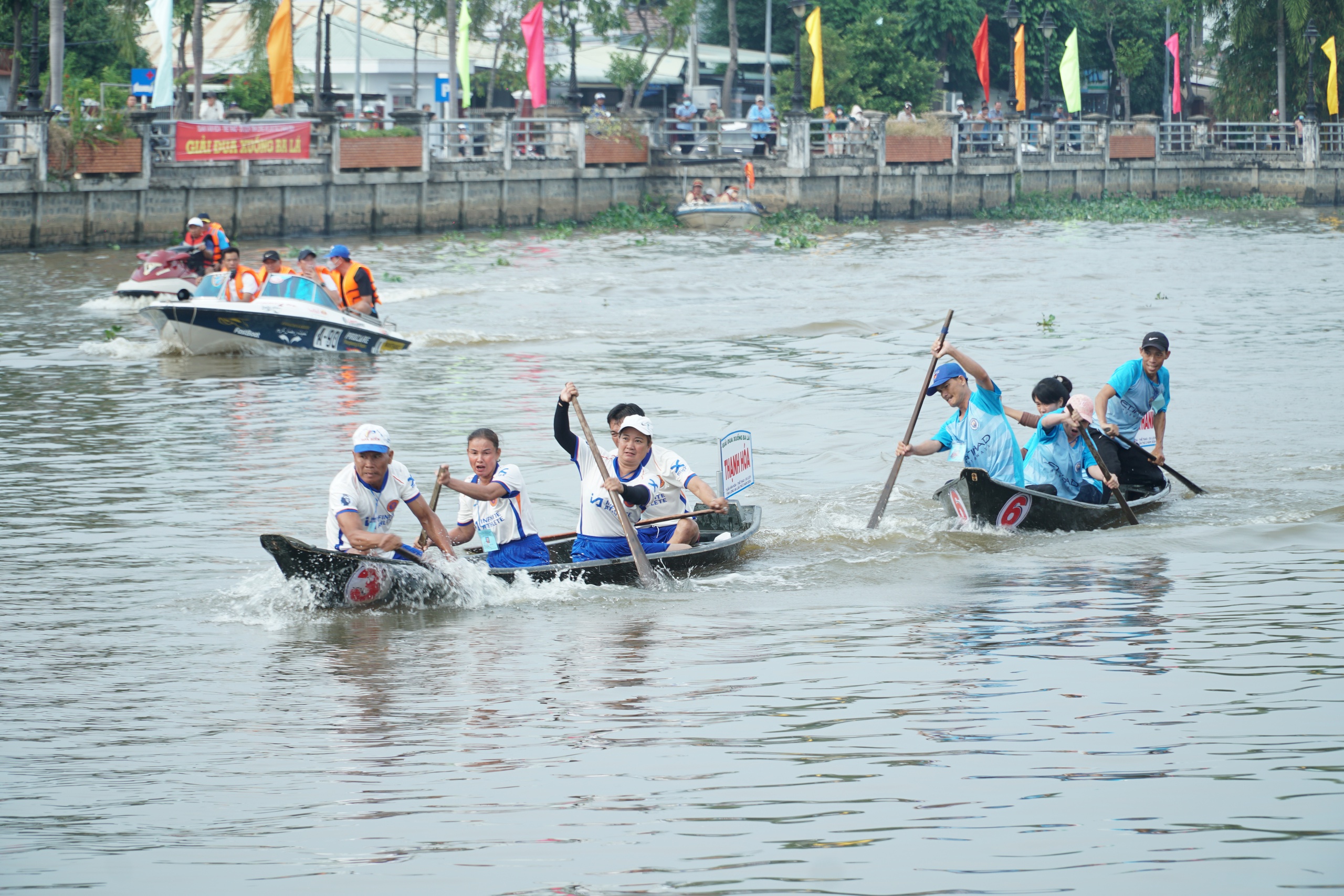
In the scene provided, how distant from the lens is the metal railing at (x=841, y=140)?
48000 mm

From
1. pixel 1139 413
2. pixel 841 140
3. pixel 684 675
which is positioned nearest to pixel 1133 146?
pixel 841 140

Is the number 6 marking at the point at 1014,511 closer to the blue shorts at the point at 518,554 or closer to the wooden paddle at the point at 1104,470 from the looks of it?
the wooden paddle at the point at 1104,470

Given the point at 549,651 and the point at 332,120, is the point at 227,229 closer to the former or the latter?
the point at 332,120

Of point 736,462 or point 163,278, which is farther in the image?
A: point 163,278

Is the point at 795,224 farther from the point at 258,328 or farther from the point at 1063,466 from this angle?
the point at 1063,466

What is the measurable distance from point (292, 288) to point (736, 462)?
1163 cm

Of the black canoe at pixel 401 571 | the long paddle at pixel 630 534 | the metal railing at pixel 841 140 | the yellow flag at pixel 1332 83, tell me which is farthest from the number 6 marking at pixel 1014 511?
the yellow flag at pixel 1332 83

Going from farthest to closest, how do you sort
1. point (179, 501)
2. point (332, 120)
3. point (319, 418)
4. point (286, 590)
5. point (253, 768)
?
1. point (332, 120)
2. point (319, 418)
3. point (179, 501)
4. point (286, 590)
5. point (253, 768)

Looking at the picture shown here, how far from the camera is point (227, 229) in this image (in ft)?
117

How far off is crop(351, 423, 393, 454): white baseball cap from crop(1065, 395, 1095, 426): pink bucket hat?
488cm

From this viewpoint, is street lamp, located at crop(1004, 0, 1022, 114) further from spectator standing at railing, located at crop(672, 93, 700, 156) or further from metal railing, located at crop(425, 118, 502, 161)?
metal railing, located at crop(425, 118, 502, 161)

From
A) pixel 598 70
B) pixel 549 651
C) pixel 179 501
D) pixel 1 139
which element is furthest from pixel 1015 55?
pixel 549 651

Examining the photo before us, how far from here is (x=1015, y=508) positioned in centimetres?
1128

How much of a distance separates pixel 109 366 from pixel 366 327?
10.4ft
